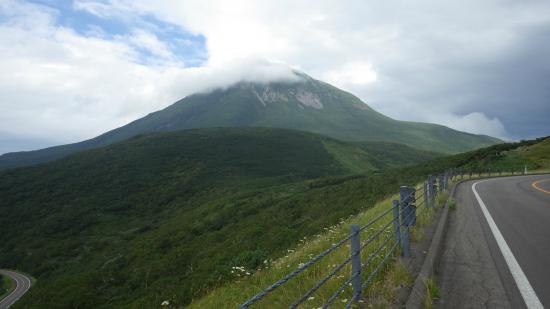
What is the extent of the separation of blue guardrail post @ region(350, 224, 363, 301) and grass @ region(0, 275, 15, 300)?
297 ft

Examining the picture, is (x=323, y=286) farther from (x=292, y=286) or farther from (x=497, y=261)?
(x=497, y=261)

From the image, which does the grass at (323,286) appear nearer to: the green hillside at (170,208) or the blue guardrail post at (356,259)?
the blue guardrail post at (356,259)

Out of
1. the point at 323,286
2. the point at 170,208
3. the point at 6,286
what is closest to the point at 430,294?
the point at 323,286

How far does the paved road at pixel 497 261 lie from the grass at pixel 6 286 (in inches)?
3532

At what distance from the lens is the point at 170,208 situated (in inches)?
4237

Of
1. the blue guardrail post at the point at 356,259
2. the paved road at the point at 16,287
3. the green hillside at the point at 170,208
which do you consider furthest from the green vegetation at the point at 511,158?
the paved road at the point at 16,287

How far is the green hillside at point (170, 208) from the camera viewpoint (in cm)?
3741

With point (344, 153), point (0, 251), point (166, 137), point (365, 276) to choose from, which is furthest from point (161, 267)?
point (166, 137)

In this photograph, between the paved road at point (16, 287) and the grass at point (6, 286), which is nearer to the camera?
the paved road at point (16, 287)

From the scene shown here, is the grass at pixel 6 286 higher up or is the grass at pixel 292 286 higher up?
the grass at pixel 292 286

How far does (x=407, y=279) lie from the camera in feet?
19.4

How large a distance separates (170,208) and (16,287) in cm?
4158

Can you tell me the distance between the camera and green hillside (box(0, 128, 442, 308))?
123ft

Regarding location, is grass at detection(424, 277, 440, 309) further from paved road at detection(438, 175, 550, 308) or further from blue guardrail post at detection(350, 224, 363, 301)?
blue guardrail post at detection(350, 224, 363, 301)
